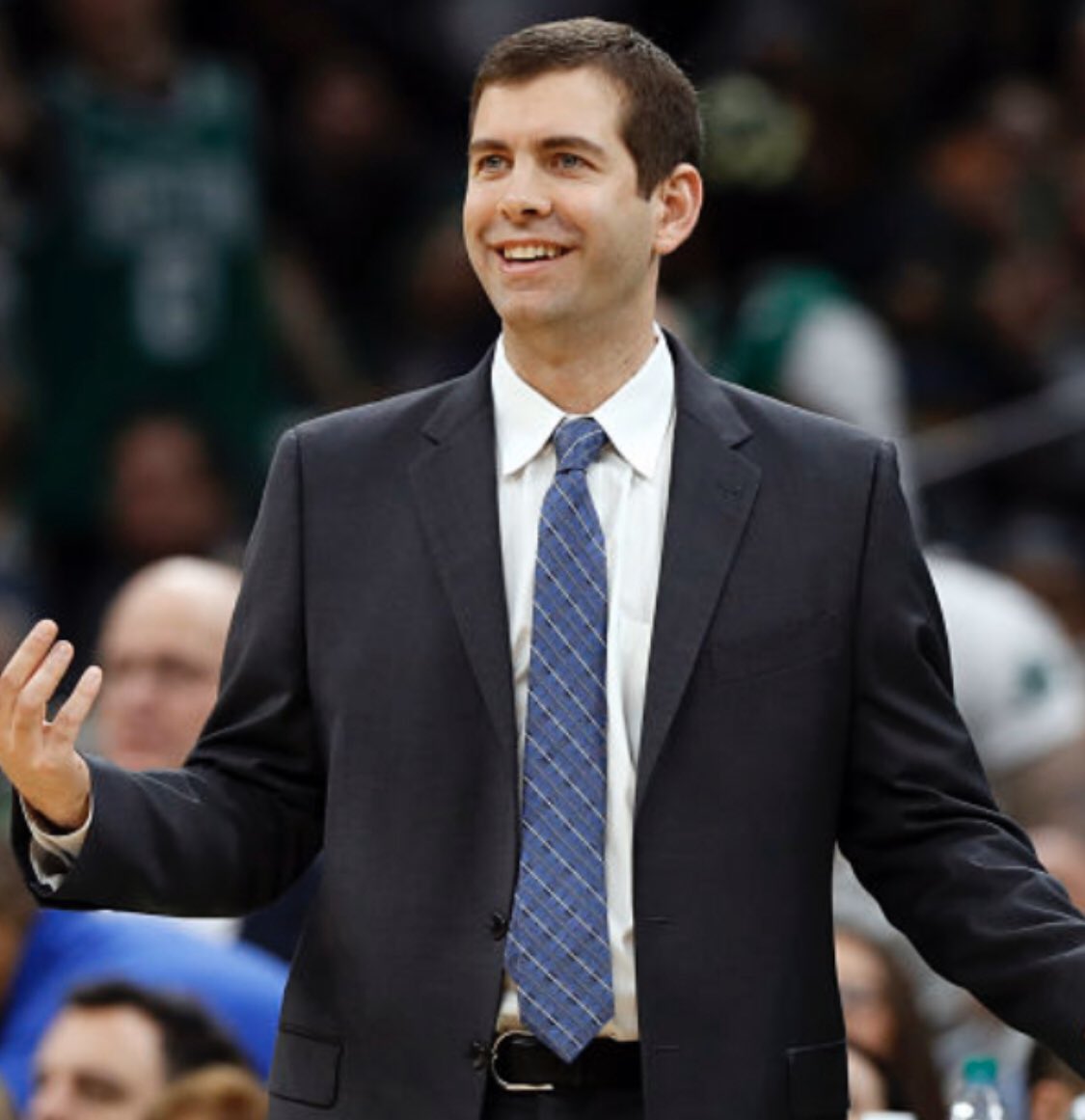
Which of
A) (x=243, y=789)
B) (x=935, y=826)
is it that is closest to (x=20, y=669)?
(x=243, y=789)

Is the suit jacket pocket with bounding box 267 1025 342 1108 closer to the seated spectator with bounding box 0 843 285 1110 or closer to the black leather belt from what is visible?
the black leather belt

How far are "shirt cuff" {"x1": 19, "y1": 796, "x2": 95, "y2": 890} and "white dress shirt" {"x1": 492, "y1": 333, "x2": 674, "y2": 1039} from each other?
19.7 inches

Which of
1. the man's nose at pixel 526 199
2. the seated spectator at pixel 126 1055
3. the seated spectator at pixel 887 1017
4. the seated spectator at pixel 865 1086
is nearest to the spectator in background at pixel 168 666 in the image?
the seated spectator at pixel 126 1055

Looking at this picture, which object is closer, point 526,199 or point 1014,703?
point 526,199

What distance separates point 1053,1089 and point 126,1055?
1.53 metres

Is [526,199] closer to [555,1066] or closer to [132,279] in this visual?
[555,1066]

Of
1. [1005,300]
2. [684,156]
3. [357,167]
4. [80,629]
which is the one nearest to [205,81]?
[357,167]

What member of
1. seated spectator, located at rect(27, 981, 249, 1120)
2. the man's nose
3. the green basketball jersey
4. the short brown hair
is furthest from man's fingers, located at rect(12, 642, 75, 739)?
the green basketball jersey

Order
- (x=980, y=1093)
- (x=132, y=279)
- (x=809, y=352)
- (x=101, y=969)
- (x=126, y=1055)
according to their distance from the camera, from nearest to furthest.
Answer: (x=980, y=1093), (x=126, y=1055), (x=101, y=969), (x=809, y=352), (x=132, y=279)

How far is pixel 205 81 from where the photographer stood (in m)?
9.78

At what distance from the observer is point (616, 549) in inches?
161

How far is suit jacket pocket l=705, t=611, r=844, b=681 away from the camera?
401 cm

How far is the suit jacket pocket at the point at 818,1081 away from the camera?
3.98 meters

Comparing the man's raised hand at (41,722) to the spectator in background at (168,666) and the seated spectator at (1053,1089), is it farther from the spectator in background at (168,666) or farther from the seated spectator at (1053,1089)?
the spectator in background at (168,666)
